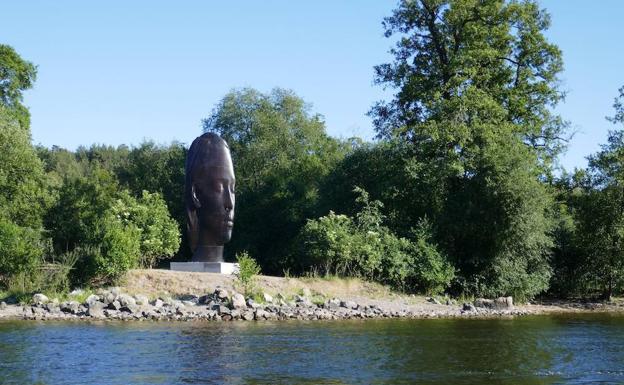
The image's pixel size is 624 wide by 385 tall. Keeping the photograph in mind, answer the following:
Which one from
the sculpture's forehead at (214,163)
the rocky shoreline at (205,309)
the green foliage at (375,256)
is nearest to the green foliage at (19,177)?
the sculpture's forehead at (214,163)

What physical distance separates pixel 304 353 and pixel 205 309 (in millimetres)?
8495

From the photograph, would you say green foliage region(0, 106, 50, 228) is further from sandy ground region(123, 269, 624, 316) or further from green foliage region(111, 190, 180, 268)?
sandy ground region(123, 269, 624, 316)

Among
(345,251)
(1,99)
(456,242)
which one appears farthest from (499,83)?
(1,99)

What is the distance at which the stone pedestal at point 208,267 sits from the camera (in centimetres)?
2998

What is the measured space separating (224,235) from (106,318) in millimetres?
7452

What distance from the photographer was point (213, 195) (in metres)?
30.4

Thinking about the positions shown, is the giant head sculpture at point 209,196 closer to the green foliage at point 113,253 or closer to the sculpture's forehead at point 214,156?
the sculpture's forehead at point 214,156

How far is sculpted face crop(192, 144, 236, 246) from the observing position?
99.6 ft

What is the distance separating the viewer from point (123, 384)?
13734 mm

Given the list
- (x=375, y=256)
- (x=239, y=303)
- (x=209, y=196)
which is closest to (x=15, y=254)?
(x=209, y=196)

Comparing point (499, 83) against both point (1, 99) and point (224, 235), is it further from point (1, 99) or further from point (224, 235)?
point (1, 99)

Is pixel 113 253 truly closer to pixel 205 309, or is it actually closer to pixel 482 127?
pixel 205 309

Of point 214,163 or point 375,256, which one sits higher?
point 214,163

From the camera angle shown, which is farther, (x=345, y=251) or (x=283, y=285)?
(x=345, y=251)
